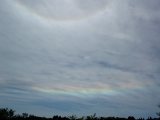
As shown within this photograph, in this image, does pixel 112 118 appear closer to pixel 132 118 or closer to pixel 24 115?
pixel 132 118

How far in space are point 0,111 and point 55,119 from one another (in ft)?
140

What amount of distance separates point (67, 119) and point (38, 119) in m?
17.7

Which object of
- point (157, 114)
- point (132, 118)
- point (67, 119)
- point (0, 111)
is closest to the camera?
point (157, 114)

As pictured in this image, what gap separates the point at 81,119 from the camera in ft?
346

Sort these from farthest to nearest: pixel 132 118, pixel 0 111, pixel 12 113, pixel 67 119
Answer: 1. pixel 132 118
2. pixel 67 119
3. pixel 12 113
4. pixel 0 111

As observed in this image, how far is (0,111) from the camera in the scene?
343ft

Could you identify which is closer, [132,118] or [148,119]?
[148,119]

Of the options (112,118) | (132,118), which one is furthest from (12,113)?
Result: (132,118)

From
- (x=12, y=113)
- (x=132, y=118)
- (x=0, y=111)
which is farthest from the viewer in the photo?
(x=132, y=118)

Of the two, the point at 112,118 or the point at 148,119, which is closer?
the point at 148,119

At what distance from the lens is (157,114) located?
96375mm

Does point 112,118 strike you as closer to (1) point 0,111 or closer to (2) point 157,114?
(2) point 157,114

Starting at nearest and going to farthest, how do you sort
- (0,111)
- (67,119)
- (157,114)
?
(157,114)
(0,111)
(67,119)

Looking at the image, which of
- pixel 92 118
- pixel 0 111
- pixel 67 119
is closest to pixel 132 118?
pixel 67 119
